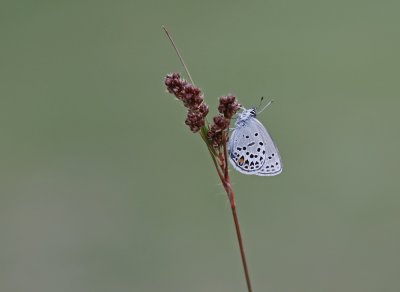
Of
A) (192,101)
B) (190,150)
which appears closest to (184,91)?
(192,101)

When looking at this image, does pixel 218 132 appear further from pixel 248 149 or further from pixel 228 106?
pixel 248 149

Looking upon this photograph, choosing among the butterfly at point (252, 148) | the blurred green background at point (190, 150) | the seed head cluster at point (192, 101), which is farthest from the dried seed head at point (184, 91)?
the blurred green background at point (190, 150)

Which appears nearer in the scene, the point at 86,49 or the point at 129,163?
the point at 129,163

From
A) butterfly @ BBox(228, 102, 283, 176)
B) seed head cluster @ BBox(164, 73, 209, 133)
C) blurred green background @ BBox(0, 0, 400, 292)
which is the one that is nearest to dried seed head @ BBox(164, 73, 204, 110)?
seed head cluster @ BBox(164, 73, 209, 133)

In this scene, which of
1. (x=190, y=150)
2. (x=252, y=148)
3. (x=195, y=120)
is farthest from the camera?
(x=190, y=150)

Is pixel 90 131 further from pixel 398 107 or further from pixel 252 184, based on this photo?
pixel 398 107

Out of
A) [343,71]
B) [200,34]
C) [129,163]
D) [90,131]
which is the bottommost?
[129,163]

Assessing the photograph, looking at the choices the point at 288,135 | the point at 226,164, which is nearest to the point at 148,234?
the point at 288,135
